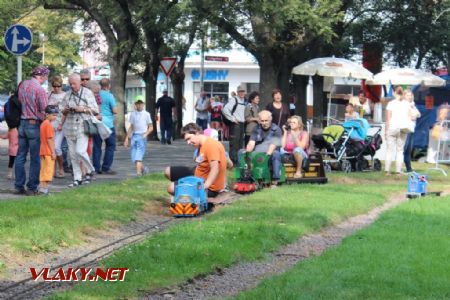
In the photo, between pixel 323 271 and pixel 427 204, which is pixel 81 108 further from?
pixel 323 271

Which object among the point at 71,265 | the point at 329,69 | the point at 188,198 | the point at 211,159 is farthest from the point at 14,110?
the point at 329,69

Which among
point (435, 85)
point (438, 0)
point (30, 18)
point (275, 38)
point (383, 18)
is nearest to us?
point (275, 38)

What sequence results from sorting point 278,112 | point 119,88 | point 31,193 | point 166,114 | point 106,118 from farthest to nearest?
point 166,114, point 119,88, point 278,112, point 106,118, point 31,193

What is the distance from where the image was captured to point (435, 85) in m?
31.1

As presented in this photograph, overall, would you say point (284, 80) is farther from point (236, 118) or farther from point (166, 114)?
point (236, 118)

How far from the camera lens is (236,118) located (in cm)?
2133

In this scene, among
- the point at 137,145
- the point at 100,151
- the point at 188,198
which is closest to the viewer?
the point at 188,198

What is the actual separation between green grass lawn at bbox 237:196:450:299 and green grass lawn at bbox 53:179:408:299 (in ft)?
2.63

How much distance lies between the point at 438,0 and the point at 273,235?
24.5 meters

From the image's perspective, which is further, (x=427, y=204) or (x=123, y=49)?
(x=123, y=49)

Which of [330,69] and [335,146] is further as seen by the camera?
[330,69]

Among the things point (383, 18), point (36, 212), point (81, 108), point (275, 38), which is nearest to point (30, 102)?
point (81, 108)

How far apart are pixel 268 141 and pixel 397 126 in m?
5.08

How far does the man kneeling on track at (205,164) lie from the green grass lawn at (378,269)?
2783mm
